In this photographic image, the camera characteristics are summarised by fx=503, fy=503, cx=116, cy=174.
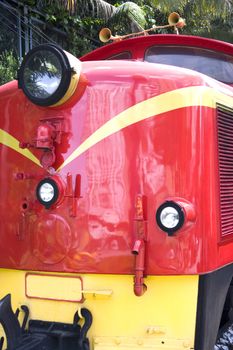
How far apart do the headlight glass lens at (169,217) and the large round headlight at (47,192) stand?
640 millimetres

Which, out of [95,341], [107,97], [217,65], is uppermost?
[217,65]

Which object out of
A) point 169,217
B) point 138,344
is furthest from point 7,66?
point 138,344

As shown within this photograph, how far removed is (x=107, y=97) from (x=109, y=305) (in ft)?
3.96

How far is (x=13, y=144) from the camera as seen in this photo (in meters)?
3.24

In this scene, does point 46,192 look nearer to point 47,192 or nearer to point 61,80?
point 47,192

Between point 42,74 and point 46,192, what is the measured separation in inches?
27.1

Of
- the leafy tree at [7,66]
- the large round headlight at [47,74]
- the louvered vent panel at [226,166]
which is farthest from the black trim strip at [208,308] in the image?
the leafy tree at [7,66]

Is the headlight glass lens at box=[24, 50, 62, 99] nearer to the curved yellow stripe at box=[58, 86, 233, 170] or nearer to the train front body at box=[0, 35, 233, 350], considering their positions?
the train front body at box=[0, 35, 233, 350]

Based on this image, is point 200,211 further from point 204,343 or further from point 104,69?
point 104,69

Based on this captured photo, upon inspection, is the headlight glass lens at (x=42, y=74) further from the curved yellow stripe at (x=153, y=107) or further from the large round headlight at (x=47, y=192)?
the large round headlight at (x=47, y=192)

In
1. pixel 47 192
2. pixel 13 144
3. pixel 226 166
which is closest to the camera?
pixel 47 192

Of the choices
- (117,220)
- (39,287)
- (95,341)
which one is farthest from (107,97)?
(95,341)

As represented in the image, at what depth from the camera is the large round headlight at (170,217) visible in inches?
106

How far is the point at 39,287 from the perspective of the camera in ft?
9.90
